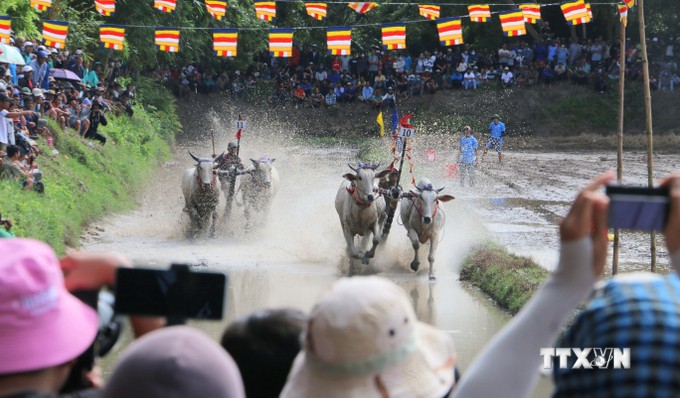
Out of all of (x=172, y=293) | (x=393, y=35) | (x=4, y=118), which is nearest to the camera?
(x=172, y=293)

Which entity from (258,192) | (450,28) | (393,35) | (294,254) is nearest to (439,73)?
(393,35)

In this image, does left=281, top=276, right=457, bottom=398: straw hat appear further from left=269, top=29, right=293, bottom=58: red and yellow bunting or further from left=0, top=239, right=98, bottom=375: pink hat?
left=269, top=29, right=293, bottom=58: red and yellow bunting

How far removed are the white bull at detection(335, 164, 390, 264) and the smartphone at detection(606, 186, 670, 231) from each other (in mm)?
14810

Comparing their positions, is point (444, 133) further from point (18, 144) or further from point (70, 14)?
point (18, 144)

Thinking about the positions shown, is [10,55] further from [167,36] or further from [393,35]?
[393,35]

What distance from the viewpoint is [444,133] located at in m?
45.1

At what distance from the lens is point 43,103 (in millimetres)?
24469

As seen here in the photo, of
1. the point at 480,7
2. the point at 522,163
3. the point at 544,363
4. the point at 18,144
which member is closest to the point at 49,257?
the point at 544,363

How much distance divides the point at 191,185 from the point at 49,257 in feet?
62.5

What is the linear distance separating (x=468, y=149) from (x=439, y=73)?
2005cm

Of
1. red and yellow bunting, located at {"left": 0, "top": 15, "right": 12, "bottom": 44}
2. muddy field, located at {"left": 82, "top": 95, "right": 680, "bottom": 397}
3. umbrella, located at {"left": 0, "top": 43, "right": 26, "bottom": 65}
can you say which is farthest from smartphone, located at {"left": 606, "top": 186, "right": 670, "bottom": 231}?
red and yellow bunting, located at {"left": 0, "top": 15, "right": 12, "bottom": 44}

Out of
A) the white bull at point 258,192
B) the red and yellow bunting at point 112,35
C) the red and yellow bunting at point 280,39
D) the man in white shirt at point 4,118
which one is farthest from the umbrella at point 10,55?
the red and yellow bunting at point 280,39

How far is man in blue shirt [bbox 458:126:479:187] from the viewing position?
28.6 m

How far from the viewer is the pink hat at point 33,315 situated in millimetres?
2822
